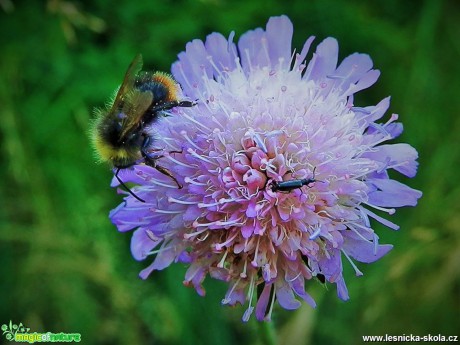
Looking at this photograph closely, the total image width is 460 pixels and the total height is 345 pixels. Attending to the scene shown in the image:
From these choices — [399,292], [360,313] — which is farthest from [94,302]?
[399,292]

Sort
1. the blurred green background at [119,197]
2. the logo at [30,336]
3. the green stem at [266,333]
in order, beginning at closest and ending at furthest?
the green stem at [266,333], the logo at [30,336], the blurred green background at [119,197]

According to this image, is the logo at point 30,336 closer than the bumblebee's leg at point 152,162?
No

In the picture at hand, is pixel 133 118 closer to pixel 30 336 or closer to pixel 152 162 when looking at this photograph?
pixel 152 162

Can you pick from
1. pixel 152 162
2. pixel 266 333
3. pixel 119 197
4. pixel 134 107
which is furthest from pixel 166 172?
pixel 119 197

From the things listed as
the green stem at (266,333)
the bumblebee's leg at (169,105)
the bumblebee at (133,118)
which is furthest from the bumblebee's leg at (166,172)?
the green stem at (266,333)

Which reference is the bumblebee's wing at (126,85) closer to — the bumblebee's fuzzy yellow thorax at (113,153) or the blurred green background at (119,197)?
the bumblebee's fuzzy yellow thorax at (113,153)

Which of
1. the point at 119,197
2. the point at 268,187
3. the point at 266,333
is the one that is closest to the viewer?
the point at 268,187

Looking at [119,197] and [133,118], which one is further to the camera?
[119,197]

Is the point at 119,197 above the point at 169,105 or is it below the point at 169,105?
below
